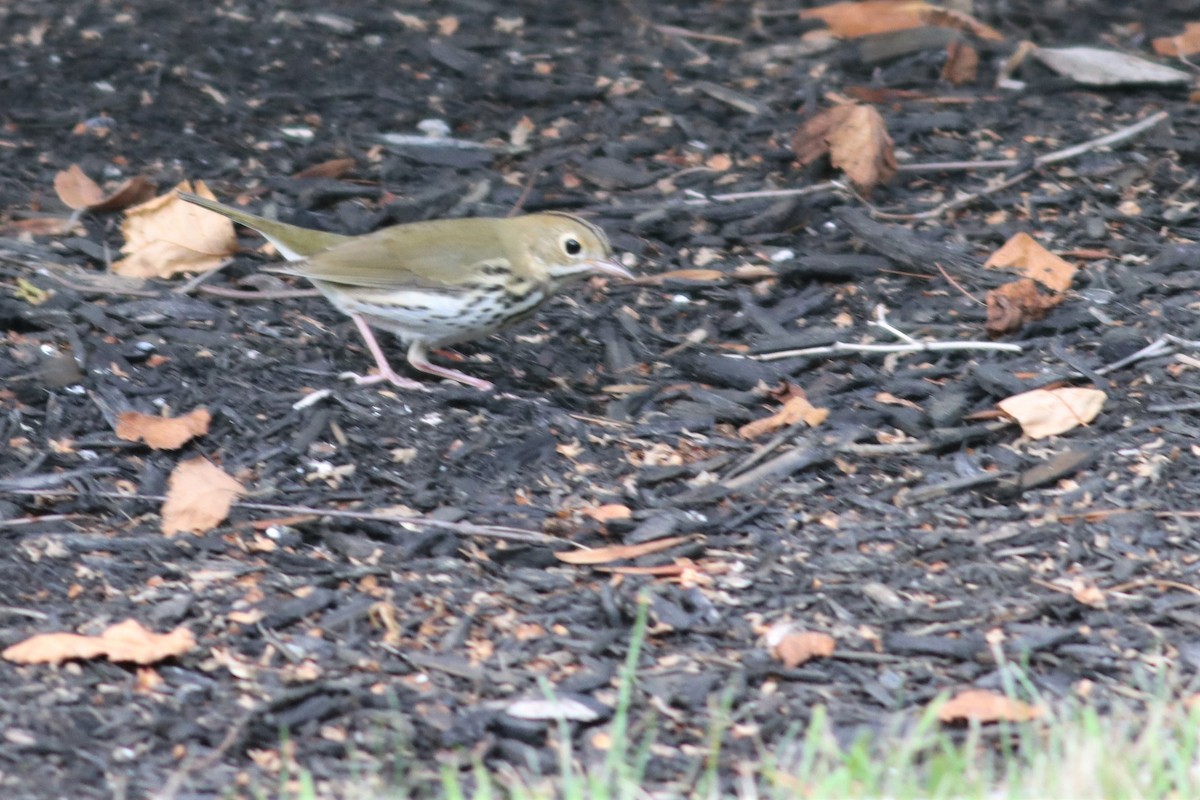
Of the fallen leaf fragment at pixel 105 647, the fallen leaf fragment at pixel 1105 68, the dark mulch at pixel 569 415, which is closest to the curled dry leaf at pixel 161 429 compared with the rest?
the dark mulch at pixel 569 415

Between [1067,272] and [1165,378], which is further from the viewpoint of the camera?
[1067,272]

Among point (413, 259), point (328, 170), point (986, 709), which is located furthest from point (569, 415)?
point (328, 170)

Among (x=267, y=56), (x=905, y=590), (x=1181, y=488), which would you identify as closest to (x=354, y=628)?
(x=905, y=590)

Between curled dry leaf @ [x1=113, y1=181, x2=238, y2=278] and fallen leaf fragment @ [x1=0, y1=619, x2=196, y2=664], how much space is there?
2.56 metres

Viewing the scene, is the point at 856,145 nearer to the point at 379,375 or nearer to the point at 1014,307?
the point at 1014,307

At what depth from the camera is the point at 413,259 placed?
5867 millimetres

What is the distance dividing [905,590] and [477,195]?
3237 millimetres

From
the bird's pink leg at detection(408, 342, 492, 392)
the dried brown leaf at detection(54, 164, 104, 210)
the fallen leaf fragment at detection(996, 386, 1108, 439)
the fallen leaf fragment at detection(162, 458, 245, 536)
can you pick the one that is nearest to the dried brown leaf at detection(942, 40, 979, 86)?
the fallen leaf fragment at detection(996, 386, 1108, 439)

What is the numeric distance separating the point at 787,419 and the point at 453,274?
53.3 inches

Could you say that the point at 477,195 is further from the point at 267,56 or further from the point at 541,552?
the point at 541,552

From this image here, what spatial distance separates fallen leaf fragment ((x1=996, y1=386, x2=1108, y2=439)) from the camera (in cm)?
527

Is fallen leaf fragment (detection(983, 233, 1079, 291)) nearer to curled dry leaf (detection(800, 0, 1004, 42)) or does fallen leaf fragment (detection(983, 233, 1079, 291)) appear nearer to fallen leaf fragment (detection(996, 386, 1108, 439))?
fallen leaf fragment (detection(996, 386, 1108, 439))

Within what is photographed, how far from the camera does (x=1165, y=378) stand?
5.44 meters

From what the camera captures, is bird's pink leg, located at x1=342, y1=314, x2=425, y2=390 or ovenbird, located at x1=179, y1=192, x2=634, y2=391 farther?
ovenbird, located at x1=179, y1=192, x2=634, y2=391
